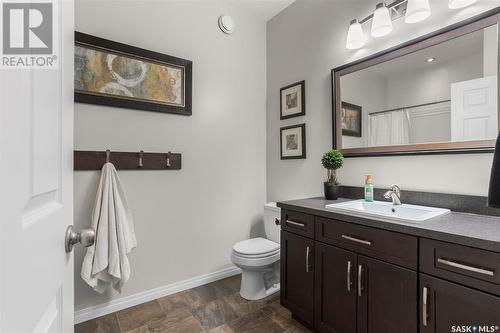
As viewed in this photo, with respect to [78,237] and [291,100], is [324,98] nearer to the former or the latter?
[291,100]

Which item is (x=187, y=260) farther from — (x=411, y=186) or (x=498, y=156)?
(x=498, y=156)

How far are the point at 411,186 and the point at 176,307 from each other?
1956mm

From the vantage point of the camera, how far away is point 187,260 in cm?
226

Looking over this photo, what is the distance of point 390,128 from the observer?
1741 mm

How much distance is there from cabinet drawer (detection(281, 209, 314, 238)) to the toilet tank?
0.49 meters

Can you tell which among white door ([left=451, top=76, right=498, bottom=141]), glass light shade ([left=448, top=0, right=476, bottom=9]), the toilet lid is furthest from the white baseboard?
glass light shade ([left=448, top=0, right=476, bottom=9])

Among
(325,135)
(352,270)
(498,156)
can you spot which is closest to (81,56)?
(325,135)

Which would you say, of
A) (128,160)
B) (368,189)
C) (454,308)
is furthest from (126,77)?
(454,308)

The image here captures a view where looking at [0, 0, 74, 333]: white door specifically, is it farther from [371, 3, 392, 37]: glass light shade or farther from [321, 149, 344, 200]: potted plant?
[371, 3, 392, 37]: glass light shade

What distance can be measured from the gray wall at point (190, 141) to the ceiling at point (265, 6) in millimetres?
78

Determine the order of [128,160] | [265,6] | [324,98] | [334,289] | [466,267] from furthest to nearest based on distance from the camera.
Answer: [265,6], [324,98], [128,160], [334,289], [466,267]

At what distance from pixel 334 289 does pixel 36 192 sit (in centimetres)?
148

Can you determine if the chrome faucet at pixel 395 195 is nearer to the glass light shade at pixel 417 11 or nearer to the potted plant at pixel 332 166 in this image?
the potted plant at pixel 332 166

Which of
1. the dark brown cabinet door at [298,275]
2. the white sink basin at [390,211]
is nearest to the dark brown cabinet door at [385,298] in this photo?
the white sink basin at [390,211]
